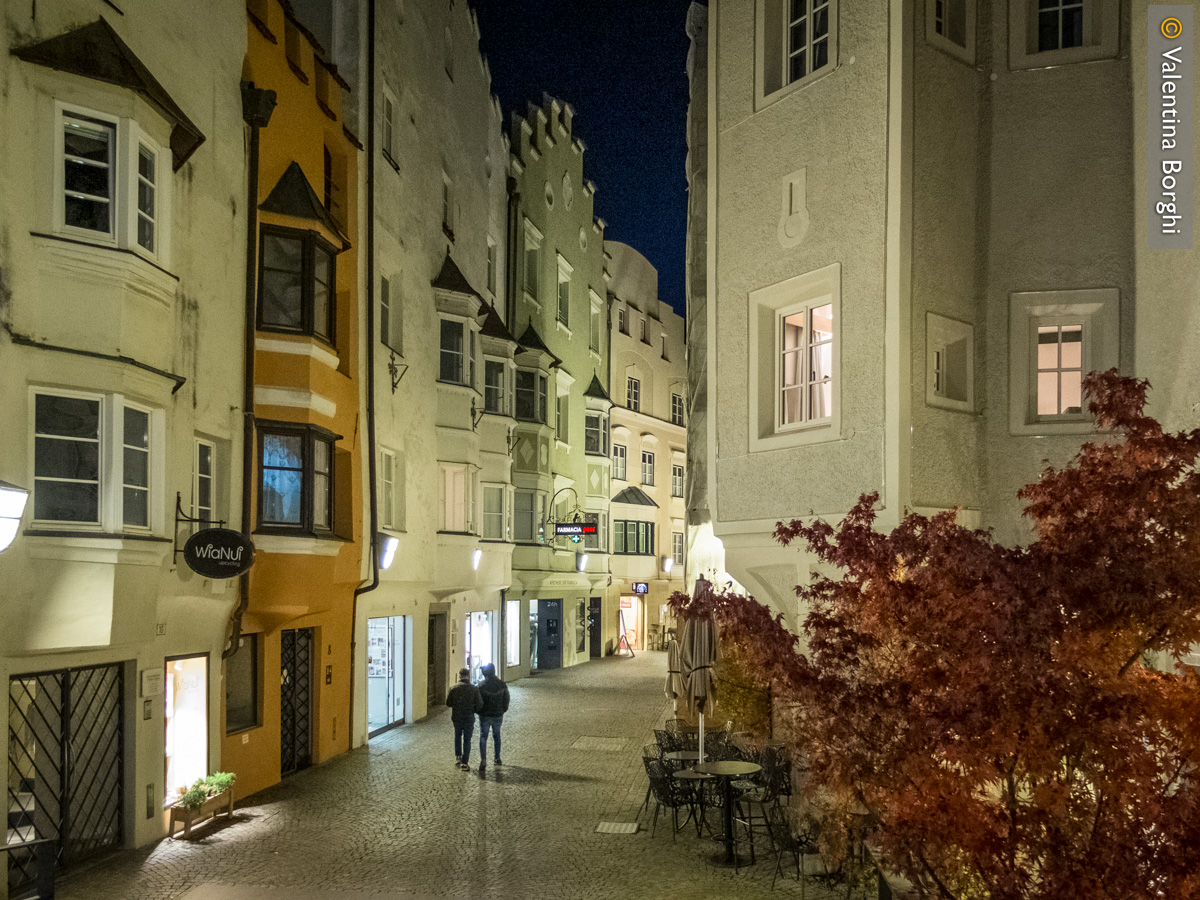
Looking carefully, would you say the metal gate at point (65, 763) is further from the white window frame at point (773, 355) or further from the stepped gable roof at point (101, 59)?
the white window frame at point (773, 355)

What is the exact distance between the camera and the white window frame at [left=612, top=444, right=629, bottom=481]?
4769 cm

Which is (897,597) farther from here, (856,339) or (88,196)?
(88,196)

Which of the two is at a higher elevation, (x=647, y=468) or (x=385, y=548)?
(x=647, y=468)

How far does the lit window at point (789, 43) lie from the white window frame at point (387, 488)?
1171 cm

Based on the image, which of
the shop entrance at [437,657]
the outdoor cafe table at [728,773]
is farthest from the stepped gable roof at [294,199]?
the shop entrance at [437,657]

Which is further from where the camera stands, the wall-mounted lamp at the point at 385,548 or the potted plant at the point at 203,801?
the wall-mounted lamp at the point at 385,548

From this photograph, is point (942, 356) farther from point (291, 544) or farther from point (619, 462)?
point (619, 462)

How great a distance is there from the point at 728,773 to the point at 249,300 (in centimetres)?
989

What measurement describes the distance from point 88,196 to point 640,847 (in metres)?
10.3

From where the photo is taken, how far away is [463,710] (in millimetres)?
17719

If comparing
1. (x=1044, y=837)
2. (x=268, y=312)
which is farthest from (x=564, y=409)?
(x=1044, y=837)

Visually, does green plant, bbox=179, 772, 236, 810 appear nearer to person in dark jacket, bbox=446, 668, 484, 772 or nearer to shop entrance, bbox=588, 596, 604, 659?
person in dark jacket, bbox=446, 668, 484, 772

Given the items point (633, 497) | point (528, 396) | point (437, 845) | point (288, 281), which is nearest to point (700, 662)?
point (437, 845)

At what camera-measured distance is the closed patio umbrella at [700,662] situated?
563 inches
